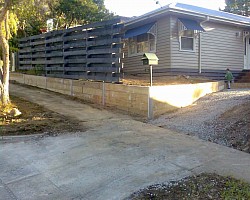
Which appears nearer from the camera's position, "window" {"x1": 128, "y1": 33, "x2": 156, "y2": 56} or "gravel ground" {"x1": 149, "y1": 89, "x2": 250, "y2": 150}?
"gravel ground" {"x1": 149, "y1": 89, "x2": 250, "y2": 150}

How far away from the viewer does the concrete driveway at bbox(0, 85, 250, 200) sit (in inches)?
167

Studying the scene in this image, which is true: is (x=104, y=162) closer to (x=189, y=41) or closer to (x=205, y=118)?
(x=205, y=118)

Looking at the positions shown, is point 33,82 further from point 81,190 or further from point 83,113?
point 81,190

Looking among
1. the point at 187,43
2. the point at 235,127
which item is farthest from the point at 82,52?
the point at 235,127

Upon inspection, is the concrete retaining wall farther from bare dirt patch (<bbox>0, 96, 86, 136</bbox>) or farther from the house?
the house

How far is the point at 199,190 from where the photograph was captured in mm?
3820

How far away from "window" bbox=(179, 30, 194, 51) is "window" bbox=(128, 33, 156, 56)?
153 cm

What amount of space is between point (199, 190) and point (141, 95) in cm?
573

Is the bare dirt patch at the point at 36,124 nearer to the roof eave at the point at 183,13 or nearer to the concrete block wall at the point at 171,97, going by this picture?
the concrete block wall at the point at 171,97

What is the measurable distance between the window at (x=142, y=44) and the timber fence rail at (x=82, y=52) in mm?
4242

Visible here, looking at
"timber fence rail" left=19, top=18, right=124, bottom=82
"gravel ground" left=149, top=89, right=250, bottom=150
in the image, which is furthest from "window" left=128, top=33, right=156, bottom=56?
"gravel ground" left=149, top=89, right=250, bottom=150

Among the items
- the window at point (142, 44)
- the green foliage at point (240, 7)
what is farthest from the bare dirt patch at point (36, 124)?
the green foliage at point (240, 7)

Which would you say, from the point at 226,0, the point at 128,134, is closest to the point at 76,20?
the point at 128,134

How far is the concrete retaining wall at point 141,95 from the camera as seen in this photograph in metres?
9.27
